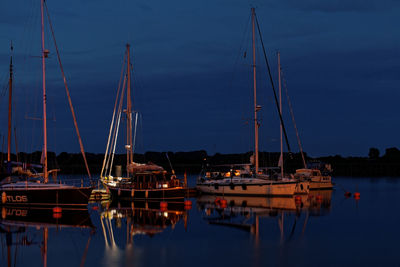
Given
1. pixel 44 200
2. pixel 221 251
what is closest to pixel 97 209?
pixel 44 200

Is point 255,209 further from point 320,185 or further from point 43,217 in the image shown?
point 320,185

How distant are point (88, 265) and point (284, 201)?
27.6 metres

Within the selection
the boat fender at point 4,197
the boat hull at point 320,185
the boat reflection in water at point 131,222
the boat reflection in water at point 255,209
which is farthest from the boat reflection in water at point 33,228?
the boat hull at point 320,185

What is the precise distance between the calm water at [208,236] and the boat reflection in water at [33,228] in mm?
52

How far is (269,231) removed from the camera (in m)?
29.3

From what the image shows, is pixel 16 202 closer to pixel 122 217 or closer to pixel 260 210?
pixel 122 217

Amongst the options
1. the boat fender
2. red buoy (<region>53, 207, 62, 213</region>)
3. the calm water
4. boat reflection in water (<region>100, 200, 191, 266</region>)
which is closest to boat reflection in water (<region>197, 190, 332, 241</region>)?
the calm water

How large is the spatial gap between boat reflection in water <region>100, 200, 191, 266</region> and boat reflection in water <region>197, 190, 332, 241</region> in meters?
2.29

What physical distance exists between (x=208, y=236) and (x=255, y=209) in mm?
12400

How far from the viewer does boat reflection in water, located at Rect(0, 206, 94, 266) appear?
23439 mm

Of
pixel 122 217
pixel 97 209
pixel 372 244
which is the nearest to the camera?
pixel 372 244

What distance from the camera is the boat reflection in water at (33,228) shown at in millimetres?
23439

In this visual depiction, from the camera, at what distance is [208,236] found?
2825 cm

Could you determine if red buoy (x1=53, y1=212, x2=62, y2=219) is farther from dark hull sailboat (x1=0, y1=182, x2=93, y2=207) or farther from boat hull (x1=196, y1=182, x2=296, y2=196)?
boat hull (x1=196, y1=182, x2=296, y2=196)
